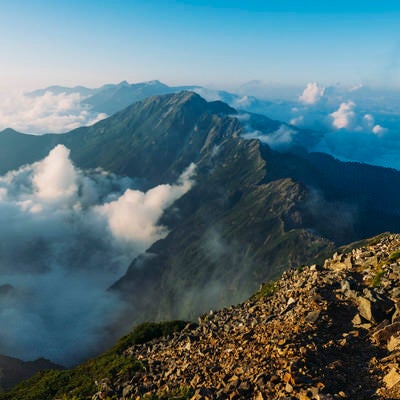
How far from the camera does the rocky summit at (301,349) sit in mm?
23891

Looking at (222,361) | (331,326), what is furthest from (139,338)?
(331,326)

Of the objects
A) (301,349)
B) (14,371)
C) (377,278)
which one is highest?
(301,349)

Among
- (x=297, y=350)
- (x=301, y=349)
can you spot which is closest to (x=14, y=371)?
(x=297, y=350)

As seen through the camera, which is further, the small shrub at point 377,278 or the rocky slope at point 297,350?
the small shrub at point 377,278

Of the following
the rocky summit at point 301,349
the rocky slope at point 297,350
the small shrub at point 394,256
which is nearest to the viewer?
the rocky summit at point 301,349

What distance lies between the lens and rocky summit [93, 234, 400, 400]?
23.9 m

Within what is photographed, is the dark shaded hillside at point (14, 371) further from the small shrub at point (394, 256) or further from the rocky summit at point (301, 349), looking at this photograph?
the small shrub at point (394, 256)

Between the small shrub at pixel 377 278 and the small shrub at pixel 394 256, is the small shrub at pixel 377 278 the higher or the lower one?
the lower one

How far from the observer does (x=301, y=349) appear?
2727 cm

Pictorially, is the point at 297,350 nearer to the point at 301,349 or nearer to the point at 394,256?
the point at 301,349

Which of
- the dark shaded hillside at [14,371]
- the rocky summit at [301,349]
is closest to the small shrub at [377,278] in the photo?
the rocky summit at [301,349]

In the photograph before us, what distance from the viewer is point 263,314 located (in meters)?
39.8

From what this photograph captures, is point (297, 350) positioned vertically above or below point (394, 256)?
below

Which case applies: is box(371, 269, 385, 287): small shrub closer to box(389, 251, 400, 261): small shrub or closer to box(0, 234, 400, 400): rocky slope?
box(0, 234, 400, 400): rocky slope
